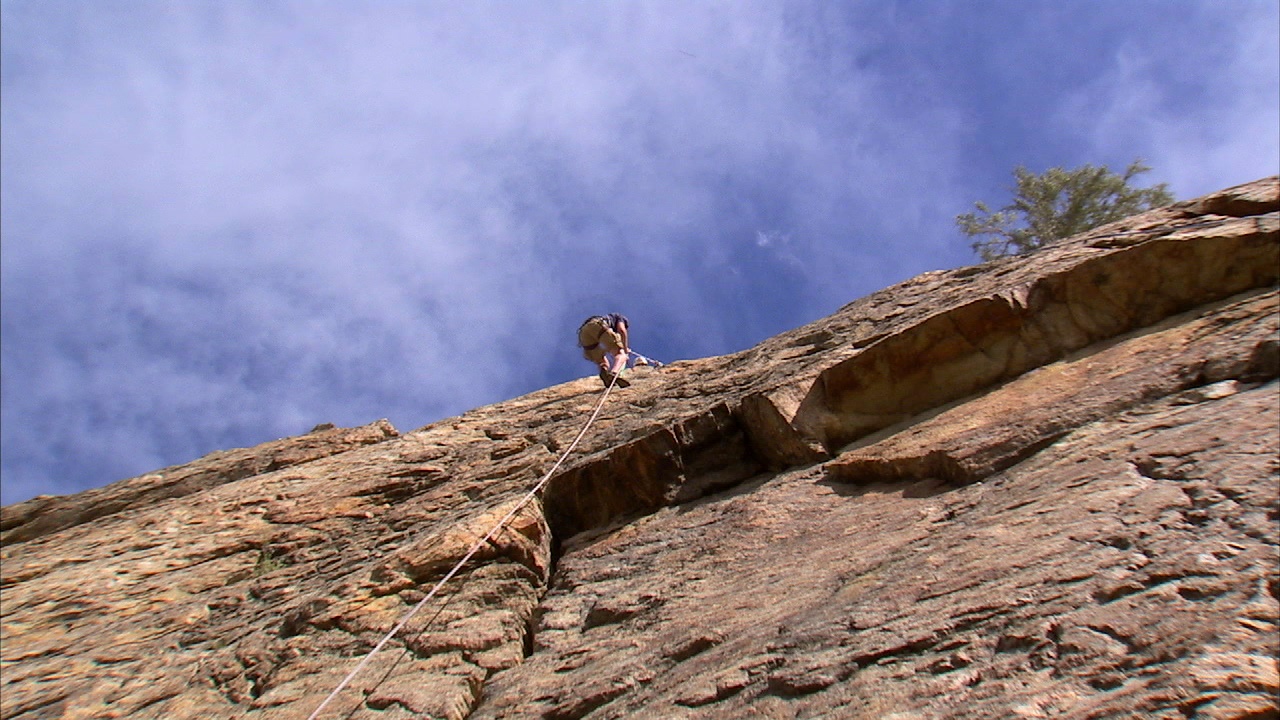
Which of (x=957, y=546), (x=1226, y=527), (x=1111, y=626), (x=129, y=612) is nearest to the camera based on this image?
(x=1111, y=626)

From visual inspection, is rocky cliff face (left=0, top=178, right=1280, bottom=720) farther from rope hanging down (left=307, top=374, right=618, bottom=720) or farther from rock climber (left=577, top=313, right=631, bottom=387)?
rock climber (left=577, top=313, right=631, bottom=387)

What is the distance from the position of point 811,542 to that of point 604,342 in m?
7.33

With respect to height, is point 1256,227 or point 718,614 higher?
point 1256,227

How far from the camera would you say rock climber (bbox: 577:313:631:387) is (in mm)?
12625

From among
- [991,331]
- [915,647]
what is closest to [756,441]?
[991,331]

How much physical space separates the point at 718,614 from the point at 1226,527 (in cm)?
295

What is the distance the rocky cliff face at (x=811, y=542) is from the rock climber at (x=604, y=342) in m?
1.64

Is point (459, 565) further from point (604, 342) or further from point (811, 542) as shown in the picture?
point (604, 342)

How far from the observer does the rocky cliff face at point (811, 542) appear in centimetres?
396

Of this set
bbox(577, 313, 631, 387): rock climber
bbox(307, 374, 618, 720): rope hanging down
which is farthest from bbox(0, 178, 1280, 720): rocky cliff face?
bbox(577, 313, 631, 387): rock climber

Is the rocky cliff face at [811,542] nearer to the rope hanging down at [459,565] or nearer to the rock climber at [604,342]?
the rope hanging down at [459,565]

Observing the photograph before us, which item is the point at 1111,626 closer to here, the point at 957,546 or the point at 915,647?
the point at 915,647

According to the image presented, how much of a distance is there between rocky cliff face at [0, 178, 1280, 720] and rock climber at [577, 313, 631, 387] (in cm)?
164

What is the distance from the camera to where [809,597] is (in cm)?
543
